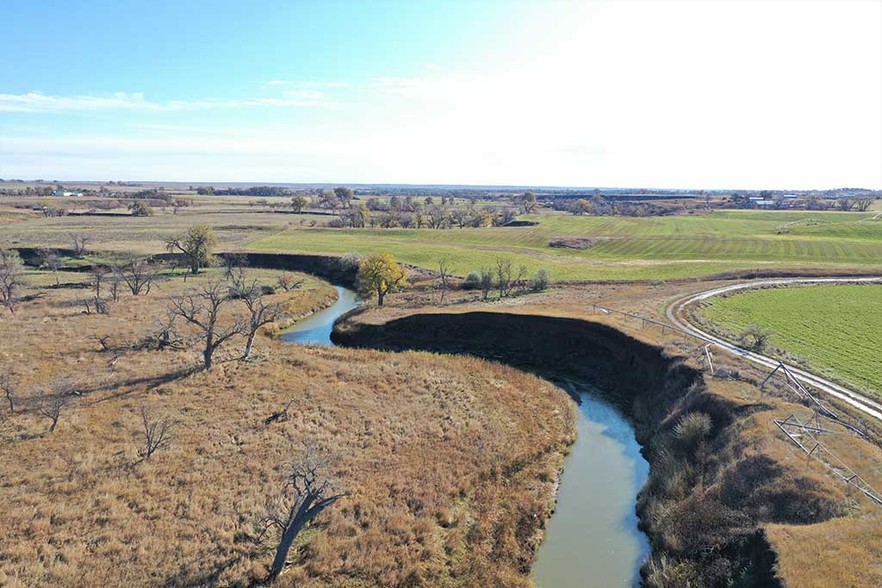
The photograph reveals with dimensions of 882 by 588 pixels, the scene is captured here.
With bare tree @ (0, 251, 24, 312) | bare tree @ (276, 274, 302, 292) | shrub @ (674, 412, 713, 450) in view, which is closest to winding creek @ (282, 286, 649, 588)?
shrub @ (674, 412, 713, 450)

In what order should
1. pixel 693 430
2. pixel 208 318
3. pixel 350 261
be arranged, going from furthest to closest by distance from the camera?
pixel 350 261
pixel 208 318
pixel 693 430

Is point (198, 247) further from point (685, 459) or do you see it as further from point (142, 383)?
point (685, 459)

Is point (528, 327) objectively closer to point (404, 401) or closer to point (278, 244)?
point (404, 401)

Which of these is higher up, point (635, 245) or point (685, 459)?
point (635, 245)

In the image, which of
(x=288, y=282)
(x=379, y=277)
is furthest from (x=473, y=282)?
(x=288, y=282)

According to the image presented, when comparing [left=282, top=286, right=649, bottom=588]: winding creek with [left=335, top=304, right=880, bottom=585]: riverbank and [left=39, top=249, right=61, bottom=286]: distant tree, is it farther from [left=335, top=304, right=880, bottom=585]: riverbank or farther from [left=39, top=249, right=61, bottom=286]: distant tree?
[left=39, top=249, right=61, bottom=286]: distant tree

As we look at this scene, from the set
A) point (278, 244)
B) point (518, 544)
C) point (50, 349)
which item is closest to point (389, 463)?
point (518, 544)
